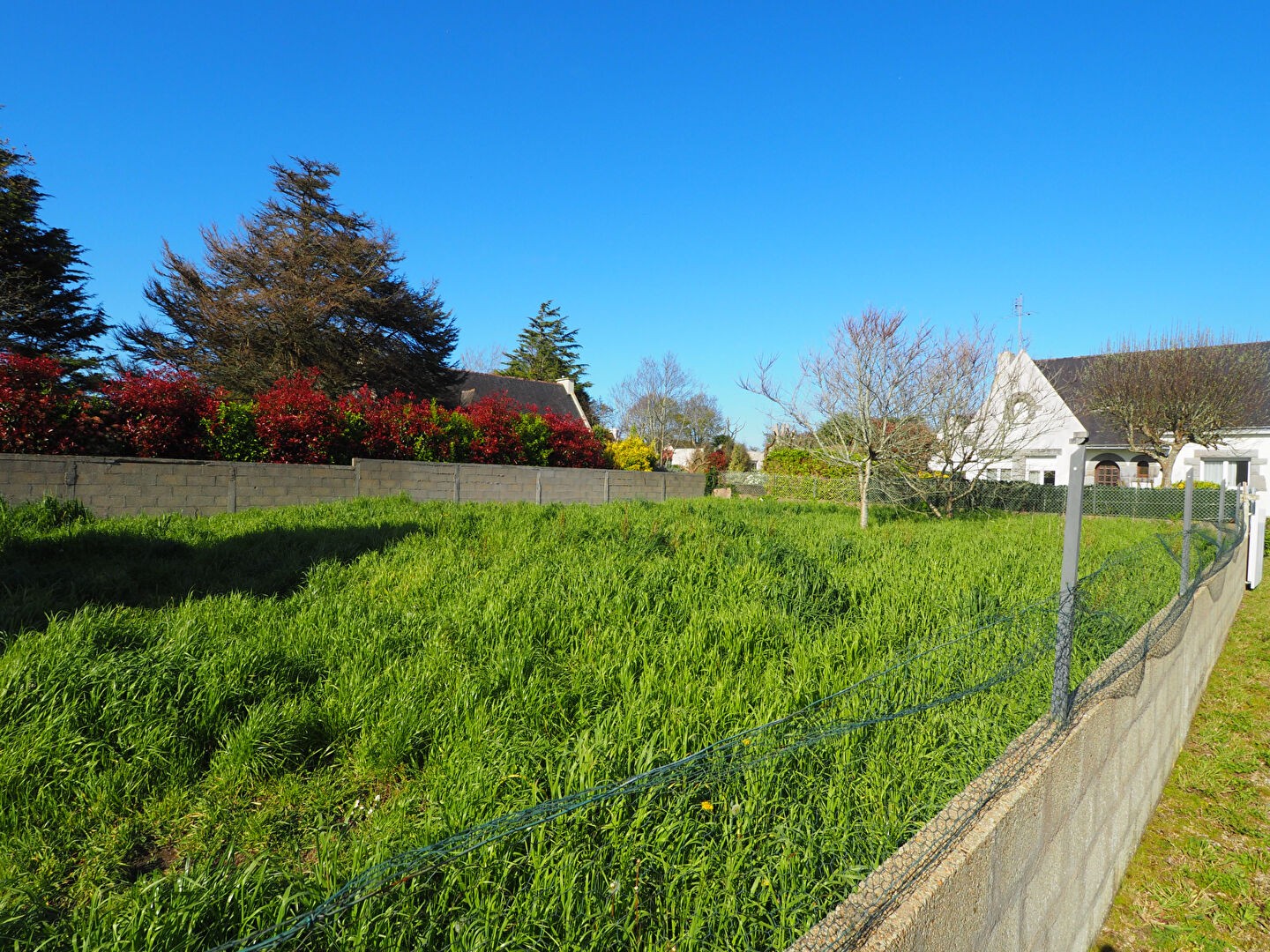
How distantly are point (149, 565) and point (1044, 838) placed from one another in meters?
5.84

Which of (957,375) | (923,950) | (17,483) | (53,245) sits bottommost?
(923,950)

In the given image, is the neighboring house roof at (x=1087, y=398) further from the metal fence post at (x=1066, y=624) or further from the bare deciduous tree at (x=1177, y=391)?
the metal fence post at (x=1066, y=624)

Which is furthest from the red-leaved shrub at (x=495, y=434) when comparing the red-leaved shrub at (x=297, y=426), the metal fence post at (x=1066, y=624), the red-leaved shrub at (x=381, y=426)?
the metal fence post at (x=1066, y=624)

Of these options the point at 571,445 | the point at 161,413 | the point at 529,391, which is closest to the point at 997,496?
the point at 571,445

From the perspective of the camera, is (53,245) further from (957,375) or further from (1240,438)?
(1240,438)

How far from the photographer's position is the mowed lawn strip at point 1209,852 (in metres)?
2.76

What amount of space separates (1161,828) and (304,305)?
1975 cm

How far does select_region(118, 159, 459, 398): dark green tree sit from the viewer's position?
1803cm

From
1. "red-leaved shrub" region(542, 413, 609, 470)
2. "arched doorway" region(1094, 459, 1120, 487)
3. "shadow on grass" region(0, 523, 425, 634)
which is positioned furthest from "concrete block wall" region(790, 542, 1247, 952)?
"arched doorway" region(1094, 459, 1120, 487)

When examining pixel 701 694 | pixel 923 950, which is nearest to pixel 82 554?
pixel 701 694

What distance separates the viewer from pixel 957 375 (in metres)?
11.8

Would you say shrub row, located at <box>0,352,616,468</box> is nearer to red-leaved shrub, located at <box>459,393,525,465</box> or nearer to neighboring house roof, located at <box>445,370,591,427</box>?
red-leaved shrub, located at <box>459,393,525,465</box>

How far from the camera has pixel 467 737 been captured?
2.54 meters

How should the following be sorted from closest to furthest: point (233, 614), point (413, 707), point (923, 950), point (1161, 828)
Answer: point (923, 950), point (413, 707), point (1161, 828), point (233, 614)
